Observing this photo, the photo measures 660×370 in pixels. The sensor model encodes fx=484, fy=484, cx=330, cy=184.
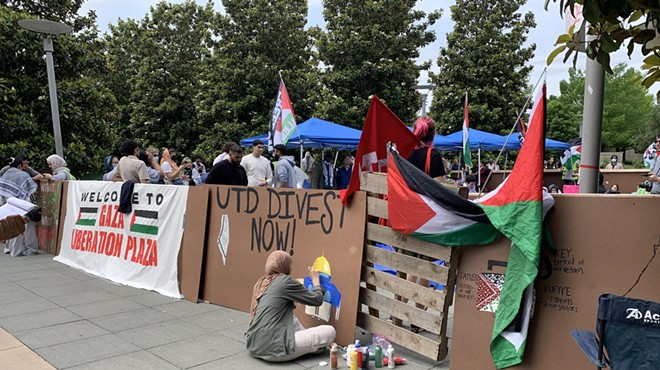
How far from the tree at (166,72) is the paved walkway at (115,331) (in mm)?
19910

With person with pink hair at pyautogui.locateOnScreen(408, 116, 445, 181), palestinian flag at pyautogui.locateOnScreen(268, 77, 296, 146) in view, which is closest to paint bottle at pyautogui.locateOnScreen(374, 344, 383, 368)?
person with pink hair at pyautogui.locateOnScreen(408, 116, 445, 181)

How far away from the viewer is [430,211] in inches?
161

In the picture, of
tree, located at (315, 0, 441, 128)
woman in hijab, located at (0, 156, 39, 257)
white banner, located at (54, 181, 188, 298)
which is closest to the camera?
white banner, located at (54, 181, 188, 298)

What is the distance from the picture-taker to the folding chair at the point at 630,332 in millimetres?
2359

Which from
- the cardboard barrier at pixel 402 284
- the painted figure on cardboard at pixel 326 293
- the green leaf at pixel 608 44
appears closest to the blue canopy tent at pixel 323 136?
the painted figure on cardboard at pixel 326 293

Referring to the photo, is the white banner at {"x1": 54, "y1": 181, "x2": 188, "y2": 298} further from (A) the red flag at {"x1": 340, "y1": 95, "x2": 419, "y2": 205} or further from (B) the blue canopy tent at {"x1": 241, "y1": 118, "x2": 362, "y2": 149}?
(B) the blue canopy tent at {"x1": 241, "y1": 118, "x2": 362, "y2": 149}

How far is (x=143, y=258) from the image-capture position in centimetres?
725

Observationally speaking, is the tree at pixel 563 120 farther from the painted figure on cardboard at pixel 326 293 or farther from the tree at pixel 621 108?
the painted figure on cardboard at pixel 326 293

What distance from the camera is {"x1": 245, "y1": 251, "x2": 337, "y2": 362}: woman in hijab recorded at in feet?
14.1

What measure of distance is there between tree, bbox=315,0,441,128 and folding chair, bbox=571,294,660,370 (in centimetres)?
1915

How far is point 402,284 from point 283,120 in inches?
218

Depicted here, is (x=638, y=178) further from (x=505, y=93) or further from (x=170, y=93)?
(x=170, y=93)

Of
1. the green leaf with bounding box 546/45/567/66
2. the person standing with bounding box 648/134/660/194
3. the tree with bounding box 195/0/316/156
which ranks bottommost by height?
the person standing with bounding box 648/134/660/194

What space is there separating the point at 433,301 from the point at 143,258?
482 centimetres
